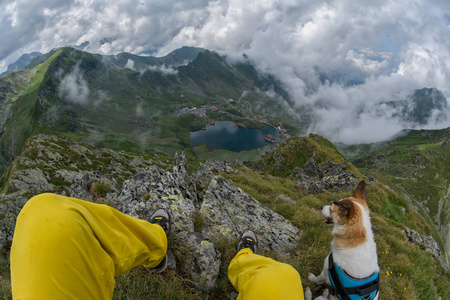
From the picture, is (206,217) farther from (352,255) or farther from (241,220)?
(352,255)

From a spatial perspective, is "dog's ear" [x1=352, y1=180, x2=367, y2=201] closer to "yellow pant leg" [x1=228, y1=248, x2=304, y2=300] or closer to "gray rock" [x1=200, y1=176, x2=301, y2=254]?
"gray rock" [x1=200, y1=176, x2=301, y2=254]

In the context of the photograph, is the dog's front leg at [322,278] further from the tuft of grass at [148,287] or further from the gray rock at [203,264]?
the tuft of grass at [148,287]

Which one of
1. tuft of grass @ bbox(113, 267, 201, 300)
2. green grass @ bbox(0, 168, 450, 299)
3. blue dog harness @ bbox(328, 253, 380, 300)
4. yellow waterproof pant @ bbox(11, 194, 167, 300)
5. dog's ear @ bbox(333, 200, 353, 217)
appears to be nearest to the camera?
yellow waterproof pant @ bbox(11, 194, 167, 300)

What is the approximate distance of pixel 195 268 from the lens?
4938 millimetres

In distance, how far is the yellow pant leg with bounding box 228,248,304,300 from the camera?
3109 millimetres

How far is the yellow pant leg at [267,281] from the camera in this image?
10.2ft

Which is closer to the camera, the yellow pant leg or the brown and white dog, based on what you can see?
the yellow pant leg

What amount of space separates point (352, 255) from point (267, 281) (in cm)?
300

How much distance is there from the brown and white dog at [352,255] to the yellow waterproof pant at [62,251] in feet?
16.5

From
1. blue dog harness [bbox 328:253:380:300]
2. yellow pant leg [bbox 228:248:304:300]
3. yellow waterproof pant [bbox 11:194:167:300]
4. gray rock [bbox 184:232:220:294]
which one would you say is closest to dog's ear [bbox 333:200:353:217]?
blue dog harness [bbox 328:253:380:300]

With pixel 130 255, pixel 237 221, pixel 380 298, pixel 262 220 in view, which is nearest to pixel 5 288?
pixel 130 255

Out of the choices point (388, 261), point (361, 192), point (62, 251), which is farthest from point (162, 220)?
point (388, 261)

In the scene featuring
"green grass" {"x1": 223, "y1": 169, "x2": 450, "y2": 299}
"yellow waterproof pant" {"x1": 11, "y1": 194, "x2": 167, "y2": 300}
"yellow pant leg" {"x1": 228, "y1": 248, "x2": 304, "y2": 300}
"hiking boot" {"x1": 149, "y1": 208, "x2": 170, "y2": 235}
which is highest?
"yellow waterproof pant" {"x1": 11, "y1": 194, "x2": 167, "y2": 300}

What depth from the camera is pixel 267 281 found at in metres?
3.27
